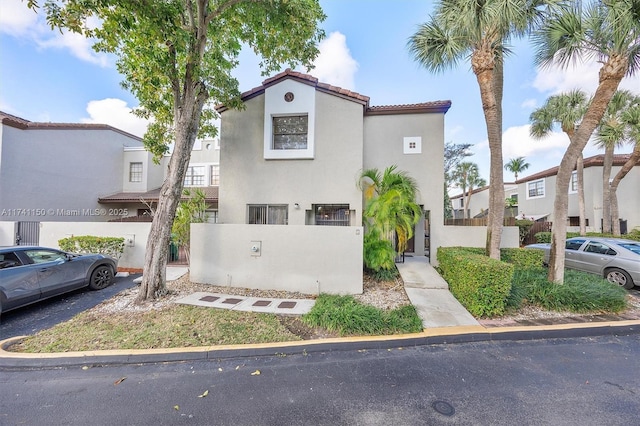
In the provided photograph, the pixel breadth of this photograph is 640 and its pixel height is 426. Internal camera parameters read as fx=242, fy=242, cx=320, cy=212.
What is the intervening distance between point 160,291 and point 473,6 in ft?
Answer: 34.6

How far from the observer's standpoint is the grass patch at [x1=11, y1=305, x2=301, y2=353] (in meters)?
3.96

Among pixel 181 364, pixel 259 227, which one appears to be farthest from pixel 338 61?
pixel 181 364

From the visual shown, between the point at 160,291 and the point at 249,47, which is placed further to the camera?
the point at 249,47

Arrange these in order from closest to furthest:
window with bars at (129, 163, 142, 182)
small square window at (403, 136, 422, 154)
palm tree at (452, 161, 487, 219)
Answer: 1. small square window at (403, 136, 422, 154)
2. window with bars at (129, 163, 142, 182)
3. palm tree at (452, 161, 487, 219)

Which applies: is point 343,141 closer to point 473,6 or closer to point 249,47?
point 249,47

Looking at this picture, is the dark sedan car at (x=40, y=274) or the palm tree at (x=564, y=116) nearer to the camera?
the dark sedan car at (x=40, y=274)

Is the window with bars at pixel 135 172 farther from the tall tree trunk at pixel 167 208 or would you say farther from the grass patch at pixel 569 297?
the grass patch at pixel 569 297

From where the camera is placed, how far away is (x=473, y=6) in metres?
6.07

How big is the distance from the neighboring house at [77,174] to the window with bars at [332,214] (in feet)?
23.9

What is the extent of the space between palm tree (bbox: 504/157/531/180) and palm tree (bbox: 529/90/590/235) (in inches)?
748

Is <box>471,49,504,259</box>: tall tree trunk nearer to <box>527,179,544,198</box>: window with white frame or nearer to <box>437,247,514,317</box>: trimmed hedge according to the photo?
<box>437,247,514,317</box>: trimmed hedge

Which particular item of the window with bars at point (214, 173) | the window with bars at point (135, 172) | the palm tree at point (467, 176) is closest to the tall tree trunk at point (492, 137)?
the window with bars at point (214, 173)

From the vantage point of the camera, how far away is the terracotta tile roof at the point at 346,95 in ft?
29.8

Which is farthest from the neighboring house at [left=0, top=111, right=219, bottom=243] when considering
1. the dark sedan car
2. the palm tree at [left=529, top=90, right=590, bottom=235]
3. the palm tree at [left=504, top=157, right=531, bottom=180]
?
the palm tree at [left=504, top=157, right=531, bottom=180]
